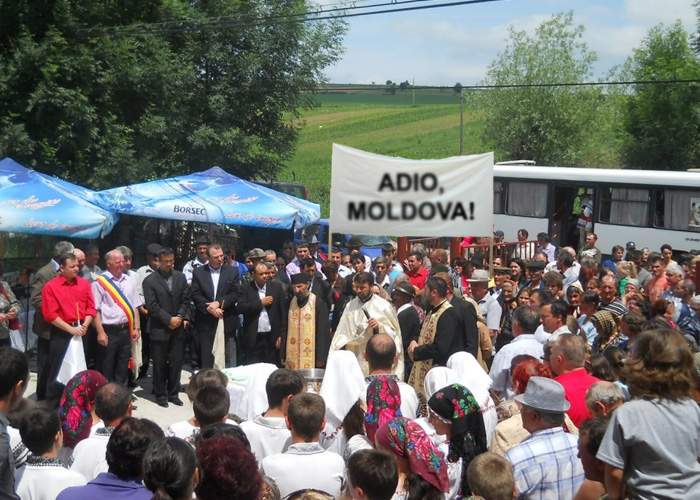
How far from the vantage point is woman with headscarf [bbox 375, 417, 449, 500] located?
4289 mm

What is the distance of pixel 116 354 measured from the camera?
412 inches

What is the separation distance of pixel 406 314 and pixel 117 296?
3298 millimetres

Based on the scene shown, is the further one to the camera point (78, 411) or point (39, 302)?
point (39, 302)

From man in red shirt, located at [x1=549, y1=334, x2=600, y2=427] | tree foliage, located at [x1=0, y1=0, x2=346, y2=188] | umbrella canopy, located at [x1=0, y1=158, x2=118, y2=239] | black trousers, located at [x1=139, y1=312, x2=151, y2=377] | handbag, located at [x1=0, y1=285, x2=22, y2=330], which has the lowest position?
black trousers, located at [x1=139, y1=312, x2=151, y2=377]

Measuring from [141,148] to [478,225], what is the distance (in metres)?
16.7

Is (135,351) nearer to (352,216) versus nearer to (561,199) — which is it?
(352,216)

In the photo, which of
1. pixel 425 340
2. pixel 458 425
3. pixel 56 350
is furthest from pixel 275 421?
pixel 56 350

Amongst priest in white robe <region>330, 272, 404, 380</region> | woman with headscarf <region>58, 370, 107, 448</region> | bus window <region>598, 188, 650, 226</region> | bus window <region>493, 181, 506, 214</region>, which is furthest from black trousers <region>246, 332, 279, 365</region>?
bus window <region>493, 181, 506, 214</region>

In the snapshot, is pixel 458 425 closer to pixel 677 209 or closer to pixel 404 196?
pixel 404 196

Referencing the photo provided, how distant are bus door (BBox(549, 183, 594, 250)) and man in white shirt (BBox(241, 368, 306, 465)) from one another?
20605 mm

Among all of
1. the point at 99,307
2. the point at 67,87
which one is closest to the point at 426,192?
the point at 99,307

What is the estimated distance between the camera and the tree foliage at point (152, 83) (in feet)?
70.6

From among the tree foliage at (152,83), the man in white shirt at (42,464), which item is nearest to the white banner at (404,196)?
the man in white shirt at (42,464)

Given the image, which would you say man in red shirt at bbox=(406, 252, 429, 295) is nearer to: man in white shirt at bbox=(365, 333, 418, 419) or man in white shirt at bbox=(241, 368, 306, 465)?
man in white shirt at bbox=(365, 333, 418, 419)
